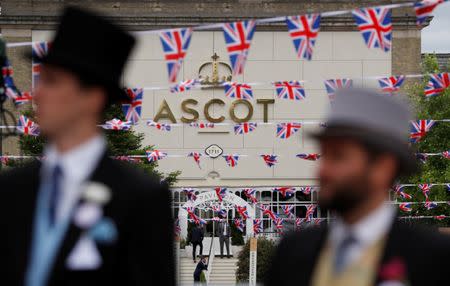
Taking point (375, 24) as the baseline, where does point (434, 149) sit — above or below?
below

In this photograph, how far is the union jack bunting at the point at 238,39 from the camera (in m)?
15.2

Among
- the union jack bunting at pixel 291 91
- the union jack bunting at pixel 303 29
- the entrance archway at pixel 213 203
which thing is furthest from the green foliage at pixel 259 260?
the union jack bunting at pixel 303 29

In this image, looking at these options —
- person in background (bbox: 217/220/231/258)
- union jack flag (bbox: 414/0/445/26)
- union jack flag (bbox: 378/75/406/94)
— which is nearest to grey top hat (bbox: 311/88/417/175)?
union jack flag (bbox: 414/0/445/26)

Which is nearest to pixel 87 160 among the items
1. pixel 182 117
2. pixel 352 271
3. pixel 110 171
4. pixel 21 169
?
pixel 110 171

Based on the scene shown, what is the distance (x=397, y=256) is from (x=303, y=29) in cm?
1099

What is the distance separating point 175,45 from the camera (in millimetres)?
15055

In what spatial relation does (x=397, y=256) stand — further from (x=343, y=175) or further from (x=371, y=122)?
(x=371, y=122)

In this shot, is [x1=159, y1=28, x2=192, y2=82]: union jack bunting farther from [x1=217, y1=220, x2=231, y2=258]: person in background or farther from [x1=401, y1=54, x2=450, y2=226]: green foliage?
[x1=217, y1=220, x2=231, y2=258]: person in background

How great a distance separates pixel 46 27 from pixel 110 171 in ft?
193

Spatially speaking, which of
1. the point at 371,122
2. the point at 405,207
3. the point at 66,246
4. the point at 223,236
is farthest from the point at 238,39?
the point at 223,236

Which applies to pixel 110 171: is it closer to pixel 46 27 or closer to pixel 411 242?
pixel 411 242

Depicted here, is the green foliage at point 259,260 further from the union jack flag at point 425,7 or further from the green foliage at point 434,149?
the union jack flag at point 425,7

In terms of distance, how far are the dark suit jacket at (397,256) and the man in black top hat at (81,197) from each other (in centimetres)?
48

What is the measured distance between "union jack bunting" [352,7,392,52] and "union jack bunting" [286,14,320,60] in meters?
0.51
